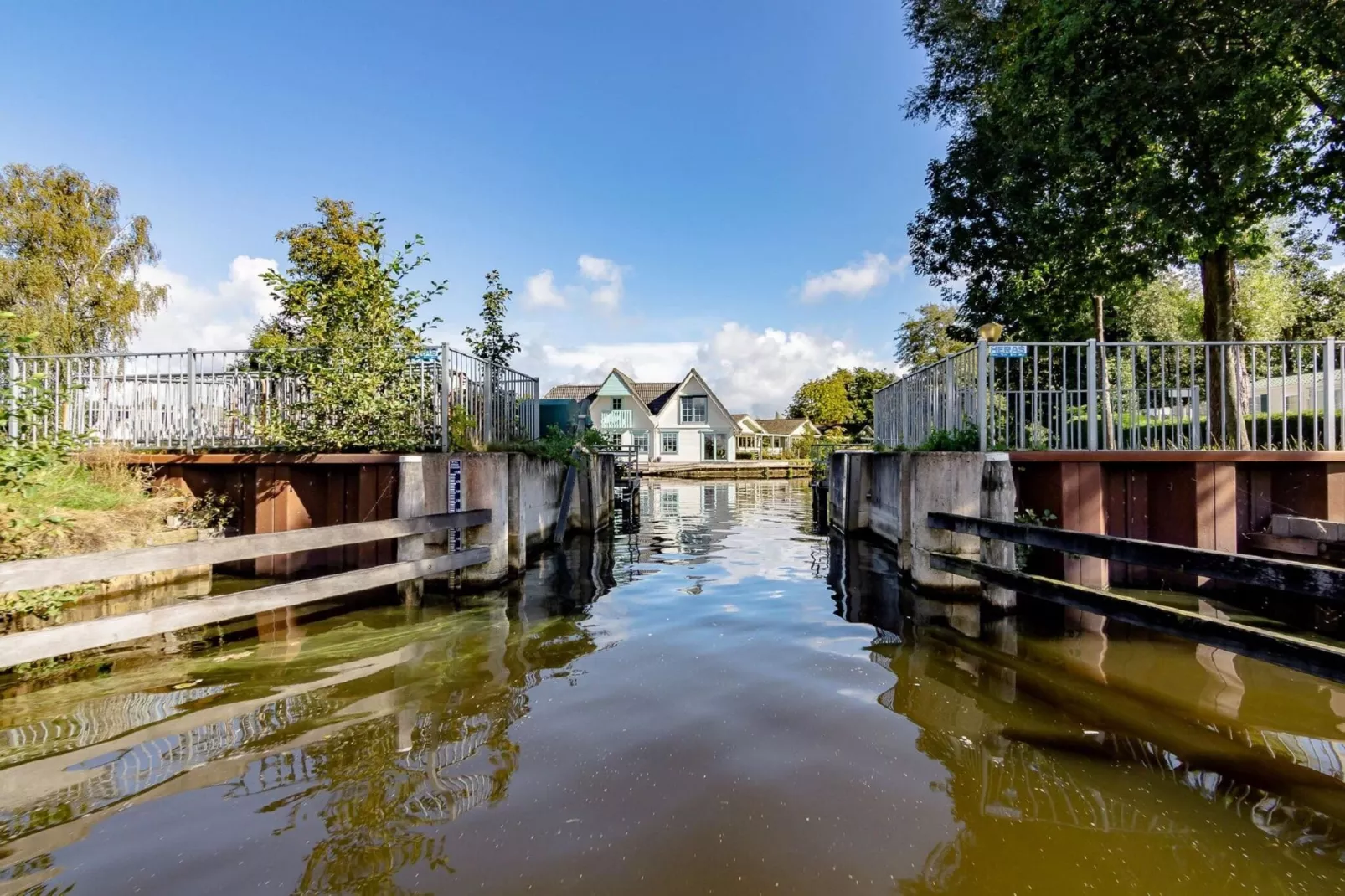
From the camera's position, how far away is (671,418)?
195 feet

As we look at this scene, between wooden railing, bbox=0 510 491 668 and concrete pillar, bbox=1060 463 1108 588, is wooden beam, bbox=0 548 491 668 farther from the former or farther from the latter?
concrete pillar, bbox=1060 463 1108 588

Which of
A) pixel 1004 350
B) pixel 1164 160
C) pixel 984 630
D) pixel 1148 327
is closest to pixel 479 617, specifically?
pixel 984 630

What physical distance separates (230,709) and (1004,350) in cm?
817

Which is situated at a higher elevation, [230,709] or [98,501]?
[98,501]

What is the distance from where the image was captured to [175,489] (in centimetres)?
908

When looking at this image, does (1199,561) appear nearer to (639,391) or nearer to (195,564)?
(195,564)

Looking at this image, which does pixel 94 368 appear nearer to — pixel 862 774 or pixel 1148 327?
pixel 862 774

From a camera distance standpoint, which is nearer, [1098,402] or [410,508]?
[410,508]

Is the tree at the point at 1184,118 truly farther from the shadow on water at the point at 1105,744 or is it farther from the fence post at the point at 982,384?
the shadow on water at the point at 1105,744

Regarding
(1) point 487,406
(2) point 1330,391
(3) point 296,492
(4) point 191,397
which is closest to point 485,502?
(1) point 487,406

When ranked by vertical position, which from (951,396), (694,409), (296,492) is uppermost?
(694,409)

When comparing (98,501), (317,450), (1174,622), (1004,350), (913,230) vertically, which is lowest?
(1174,622)

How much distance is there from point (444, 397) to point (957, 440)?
6.59m

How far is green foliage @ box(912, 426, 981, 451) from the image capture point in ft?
25.7
